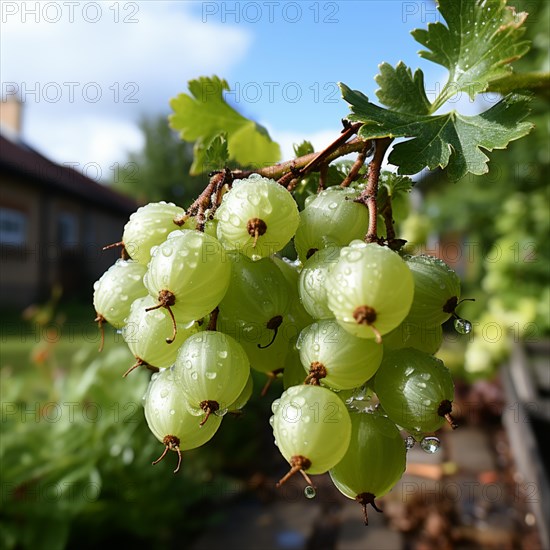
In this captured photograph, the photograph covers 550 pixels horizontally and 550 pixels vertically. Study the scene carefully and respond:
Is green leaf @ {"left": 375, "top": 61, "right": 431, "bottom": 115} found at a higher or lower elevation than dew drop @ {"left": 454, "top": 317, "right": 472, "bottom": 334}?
higher

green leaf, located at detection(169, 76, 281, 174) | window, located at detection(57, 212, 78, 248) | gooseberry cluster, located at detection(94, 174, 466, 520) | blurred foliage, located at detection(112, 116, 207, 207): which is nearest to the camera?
gooseberry cluster, located at detection(94, 174, 466, 520)

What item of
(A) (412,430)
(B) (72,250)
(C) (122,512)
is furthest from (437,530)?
(B) (72,250)

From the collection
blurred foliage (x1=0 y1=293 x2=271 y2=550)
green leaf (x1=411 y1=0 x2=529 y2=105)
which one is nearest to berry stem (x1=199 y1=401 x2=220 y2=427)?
green leaf (x1=411 y1=0 x2=529 y2=105)

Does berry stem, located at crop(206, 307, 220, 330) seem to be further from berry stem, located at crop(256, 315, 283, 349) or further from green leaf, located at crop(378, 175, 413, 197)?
green leaf, located at crop(378, 175, 413, 197)

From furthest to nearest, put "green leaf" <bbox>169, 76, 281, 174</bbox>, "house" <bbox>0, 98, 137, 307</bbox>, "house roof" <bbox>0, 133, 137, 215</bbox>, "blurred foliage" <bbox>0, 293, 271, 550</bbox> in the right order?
"house" <bbox>0, 98, 137, 307</bbox>
"house roof" <bbox>0, 133, 137, 215</bbox>
"blurred foliage" <bbox>0, 293, 271, 550</bbox>
"green leaf" <bbox>169, 76, 281, 174</bbox>

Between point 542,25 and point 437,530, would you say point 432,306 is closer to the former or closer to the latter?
point 437,530

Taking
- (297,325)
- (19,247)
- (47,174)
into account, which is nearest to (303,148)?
(297,325)
